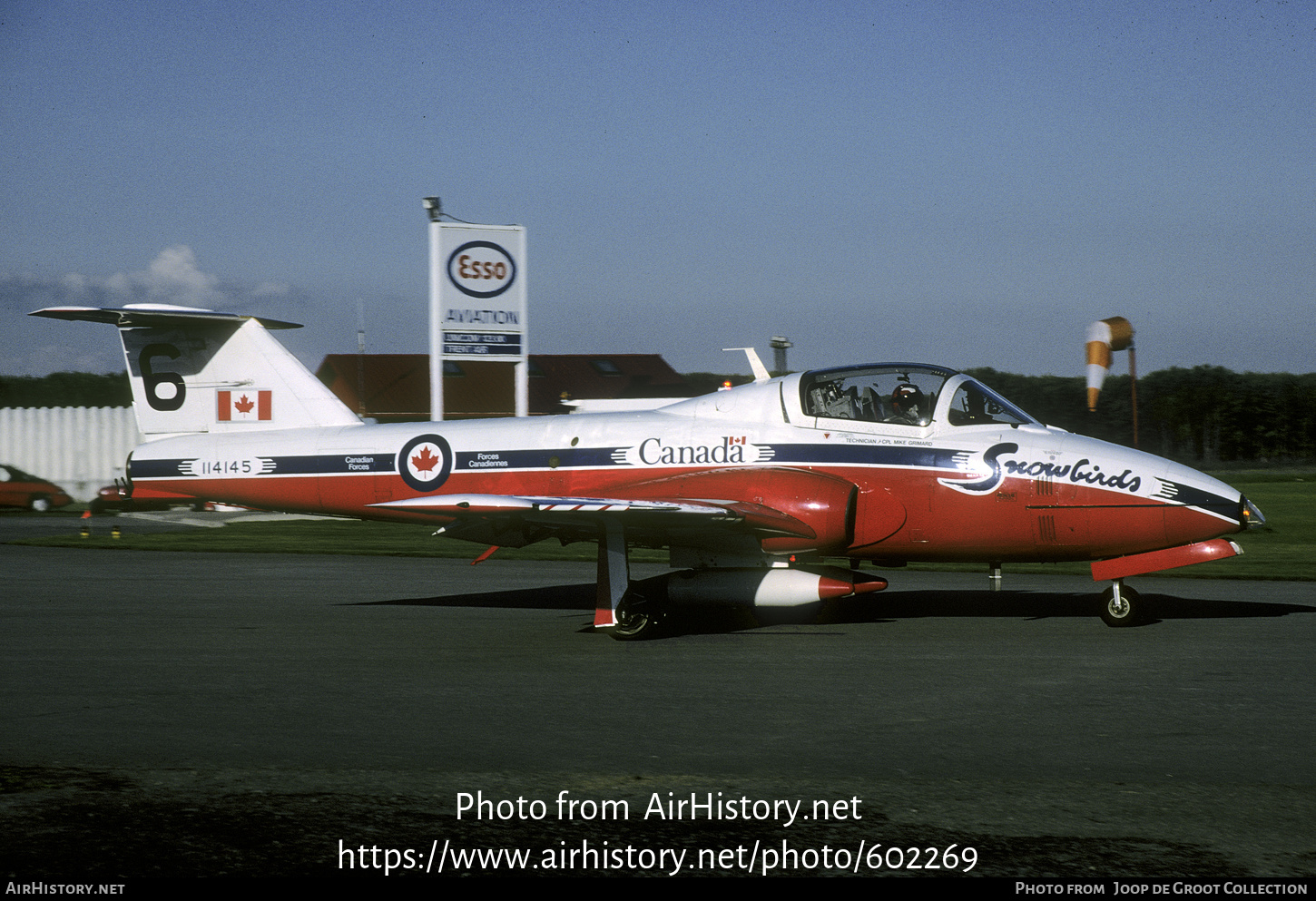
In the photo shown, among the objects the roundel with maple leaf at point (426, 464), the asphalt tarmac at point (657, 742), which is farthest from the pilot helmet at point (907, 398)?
the roundel with maple leaf at point (426, 464)

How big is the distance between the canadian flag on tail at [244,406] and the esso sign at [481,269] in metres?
11.2

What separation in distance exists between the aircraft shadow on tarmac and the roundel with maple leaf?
1.56m

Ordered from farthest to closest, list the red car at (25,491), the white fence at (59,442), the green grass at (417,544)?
the white fence at (59,442) < the red car at (25,491) < the green grass at (417,544)

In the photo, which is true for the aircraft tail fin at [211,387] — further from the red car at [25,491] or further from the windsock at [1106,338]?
the red car at [25,491]

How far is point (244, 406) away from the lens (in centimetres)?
1295

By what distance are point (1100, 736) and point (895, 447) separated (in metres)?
4.84

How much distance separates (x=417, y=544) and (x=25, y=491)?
18338 millimetres

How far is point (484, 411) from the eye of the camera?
5256 centimetres

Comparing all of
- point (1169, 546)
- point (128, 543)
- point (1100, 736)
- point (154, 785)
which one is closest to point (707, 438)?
point (1169, 546)

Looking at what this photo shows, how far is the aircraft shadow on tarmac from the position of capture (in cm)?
1180

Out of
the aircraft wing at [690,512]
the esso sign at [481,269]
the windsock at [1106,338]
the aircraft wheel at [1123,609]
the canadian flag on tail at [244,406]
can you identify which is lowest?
the aircraft wheel at [1123,609]

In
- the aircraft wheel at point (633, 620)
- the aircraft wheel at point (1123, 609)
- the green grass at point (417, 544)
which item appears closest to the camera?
the aircraft wheel at point (633, 620)

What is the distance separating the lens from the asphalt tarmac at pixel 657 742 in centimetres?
473

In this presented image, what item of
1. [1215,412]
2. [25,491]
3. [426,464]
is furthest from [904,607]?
[1215,412]
